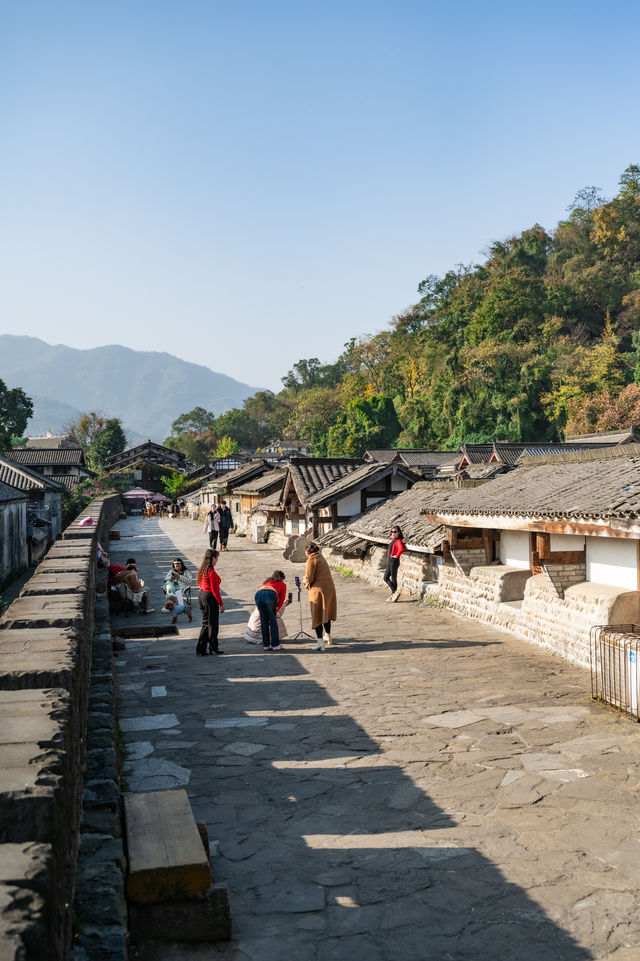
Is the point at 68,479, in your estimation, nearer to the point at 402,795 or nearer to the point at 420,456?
the point at 420,456

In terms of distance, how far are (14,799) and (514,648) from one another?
1085 cm

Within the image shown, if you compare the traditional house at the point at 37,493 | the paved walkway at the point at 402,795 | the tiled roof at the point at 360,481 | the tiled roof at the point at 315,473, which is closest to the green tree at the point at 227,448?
the traditional house at the point at 37,493

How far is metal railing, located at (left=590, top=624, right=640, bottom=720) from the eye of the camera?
28.0 ft

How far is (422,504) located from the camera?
67.8 feet

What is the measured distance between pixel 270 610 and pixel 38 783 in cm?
1008

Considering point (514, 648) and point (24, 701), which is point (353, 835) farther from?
point (514, 648)

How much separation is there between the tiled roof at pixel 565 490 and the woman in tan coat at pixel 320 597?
3.08m

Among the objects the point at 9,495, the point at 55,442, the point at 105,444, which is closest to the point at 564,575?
the point at 9,495

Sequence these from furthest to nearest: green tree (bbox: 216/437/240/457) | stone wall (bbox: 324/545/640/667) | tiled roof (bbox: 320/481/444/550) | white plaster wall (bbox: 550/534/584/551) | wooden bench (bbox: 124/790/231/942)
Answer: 1. green tree (bbox: 216/437/240/457)
2. tiled roof (bbox: 320/481/444/550)
3. white plaster wall (bbox: 550/534/584/551)
4. stone wall (bbox: 324/545/640/667)
5. wooden bench (bbox: 124/790/231/942)

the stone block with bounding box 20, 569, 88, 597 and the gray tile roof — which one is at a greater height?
the gray tile roof

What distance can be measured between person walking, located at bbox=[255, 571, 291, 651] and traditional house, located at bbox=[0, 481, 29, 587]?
17582 millimetres

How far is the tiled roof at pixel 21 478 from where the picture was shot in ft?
140

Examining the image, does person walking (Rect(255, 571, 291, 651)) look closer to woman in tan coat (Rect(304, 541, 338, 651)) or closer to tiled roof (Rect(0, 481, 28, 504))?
woman in tan coat (Rect(304, 541, 338, 651))

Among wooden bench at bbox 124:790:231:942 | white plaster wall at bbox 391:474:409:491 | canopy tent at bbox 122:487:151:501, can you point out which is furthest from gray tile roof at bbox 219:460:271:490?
wooden bench at bbox 124:790:231:942
